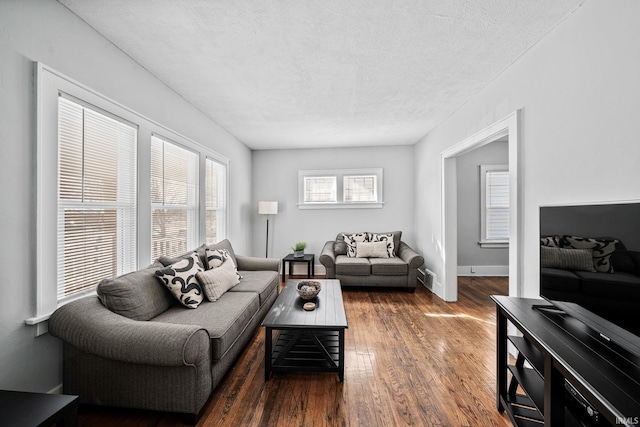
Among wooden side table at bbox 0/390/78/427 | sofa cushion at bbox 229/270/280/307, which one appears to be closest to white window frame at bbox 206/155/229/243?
sofa cushion at bbox 229/270/280/307

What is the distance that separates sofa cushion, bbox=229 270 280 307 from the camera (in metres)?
2.80

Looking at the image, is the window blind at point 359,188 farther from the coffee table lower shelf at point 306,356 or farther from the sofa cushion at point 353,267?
the coffee table lower shelf at point 306,356

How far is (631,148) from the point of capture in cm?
136

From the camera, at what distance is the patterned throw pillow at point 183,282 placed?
2.20 m

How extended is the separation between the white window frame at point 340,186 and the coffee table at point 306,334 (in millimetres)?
2828

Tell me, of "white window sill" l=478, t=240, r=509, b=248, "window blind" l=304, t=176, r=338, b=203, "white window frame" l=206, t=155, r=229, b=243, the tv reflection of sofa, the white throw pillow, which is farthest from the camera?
"window blind" l=304, t=176, r=338, b=203

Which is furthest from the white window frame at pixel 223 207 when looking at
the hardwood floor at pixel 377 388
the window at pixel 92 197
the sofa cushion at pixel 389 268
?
the sofa cushion at pixel 389 268

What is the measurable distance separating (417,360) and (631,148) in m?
2.01

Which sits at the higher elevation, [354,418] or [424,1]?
[424,1]

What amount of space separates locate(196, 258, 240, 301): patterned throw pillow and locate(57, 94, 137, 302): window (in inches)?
25.3

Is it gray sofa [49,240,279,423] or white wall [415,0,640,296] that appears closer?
white wall [415,0,640,296]

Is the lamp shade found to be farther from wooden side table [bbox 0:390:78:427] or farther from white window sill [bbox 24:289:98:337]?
wooden side table [bbox 0:390:78:427]

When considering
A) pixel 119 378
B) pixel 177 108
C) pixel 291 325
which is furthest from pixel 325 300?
pixel 177 108

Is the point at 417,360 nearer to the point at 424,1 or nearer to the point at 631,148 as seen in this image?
the point at 631,148
